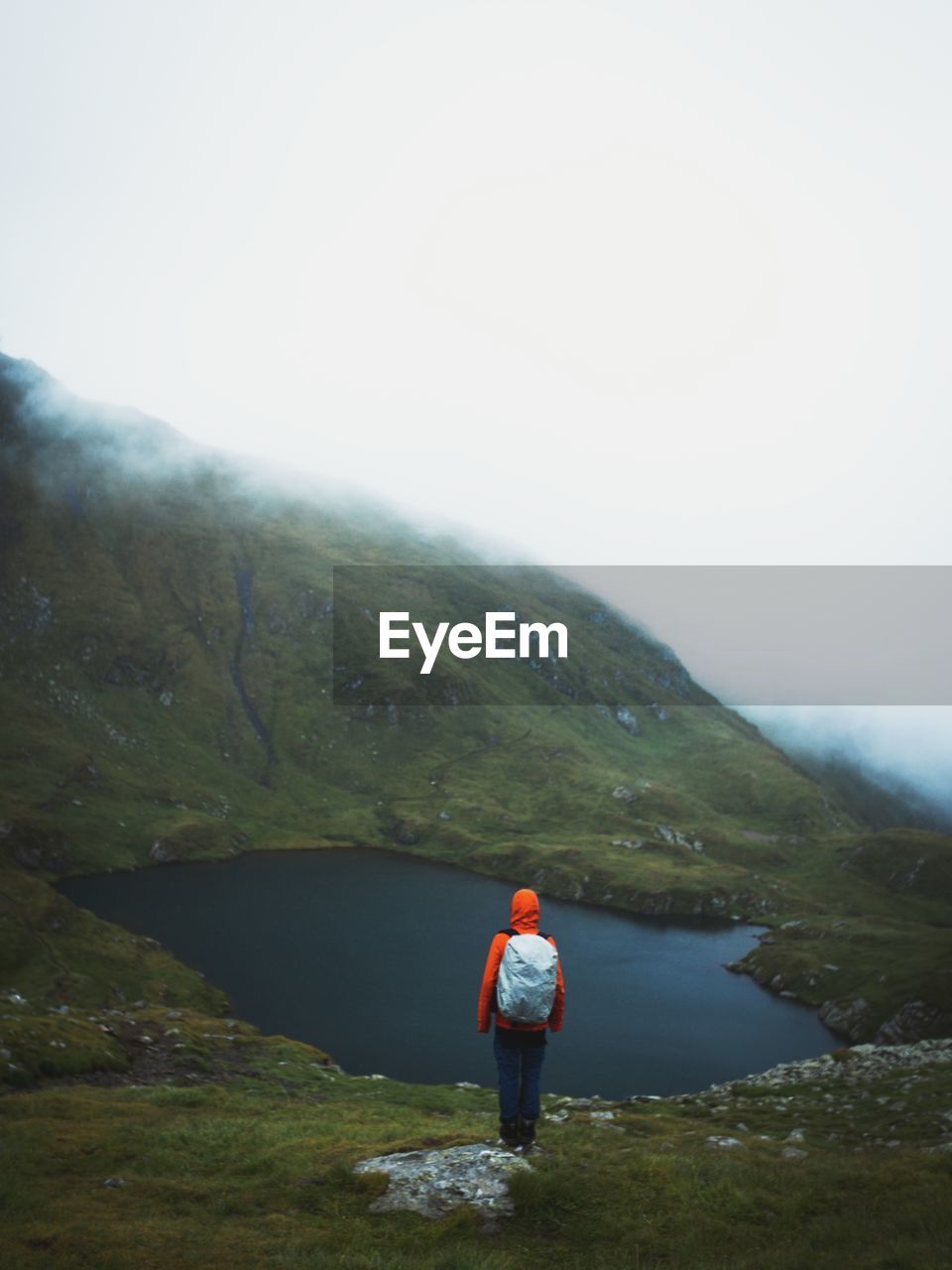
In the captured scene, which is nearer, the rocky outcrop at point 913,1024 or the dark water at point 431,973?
the dark water at point 431,973

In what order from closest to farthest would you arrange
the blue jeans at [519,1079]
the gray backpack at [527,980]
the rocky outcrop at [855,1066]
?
1. the gray backpack at [527,980]
2. the blue jeans at [519,1079]
3. the rocky outcrop at [855,1066]

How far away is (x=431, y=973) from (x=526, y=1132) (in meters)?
118

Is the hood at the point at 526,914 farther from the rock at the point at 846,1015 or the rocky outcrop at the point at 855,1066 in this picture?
the rock at the point at 846,1015

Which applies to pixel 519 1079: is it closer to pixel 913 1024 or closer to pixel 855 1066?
pixel 855 1066

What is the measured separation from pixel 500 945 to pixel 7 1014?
55042mm

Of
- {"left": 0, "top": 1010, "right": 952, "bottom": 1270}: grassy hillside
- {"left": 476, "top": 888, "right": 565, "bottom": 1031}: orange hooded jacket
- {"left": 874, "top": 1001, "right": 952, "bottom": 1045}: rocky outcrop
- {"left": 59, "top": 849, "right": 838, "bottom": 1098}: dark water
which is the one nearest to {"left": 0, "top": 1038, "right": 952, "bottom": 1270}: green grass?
{"left": 0, "top": 1010, "right": 952, "bottom": 1270}: grassy hillside

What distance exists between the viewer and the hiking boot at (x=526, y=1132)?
19.4m

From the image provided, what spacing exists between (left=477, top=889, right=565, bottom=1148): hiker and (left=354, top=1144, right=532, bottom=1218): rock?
1218 millimetres

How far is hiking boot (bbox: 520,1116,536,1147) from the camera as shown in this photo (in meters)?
19.4

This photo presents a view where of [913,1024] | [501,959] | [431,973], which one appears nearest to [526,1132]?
[501,959]

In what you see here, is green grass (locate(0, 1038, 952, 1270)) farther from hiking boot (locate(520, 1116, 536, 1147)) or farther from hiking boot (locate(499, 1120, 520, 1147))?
hiking boot (locate(499, 1120, 520, 1147))

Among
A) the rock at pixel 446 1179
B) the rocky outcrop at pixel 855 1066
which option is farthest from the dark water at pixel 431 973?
the rock at pixel 446 1179

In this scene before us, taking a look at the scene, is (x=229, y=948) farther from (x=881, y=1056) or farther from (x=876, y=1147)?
(x=876, y=1147)

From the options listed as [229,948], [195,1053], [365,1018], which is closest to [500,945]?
[195,1053]
